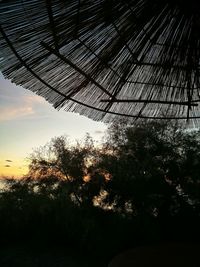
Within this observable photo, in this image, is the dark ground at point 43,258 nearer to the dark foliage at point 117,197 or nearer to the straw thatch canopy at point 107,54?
the dark foliage at point 117,197

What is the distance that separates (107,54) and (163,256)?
68.0 inches

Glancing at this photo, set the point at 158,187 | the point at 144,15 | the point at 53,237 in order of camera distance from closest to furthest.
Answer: the point at 144,15
the point at 158,187
the point at 53,237

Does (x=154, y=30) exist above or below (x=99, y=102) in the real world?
above

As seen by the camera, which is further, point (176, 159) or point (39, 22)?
point (176, 159)

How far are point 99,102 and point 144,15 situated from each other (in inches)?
19.9

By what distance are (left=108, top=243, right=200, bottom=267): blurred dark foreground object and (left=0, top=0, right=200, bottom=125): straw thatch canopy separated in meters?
1.17

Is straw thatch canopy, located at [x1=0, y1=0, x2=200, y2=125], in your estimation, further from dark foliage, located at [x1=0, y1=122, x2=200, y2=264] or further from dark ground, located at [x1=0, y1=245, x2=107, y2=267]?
dark ground, located at [x1=0, y1=245, x2=107, y2=267]

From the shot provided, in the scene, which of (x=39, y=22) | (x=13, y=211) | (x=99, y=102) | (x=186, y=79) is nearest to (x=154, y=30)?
(x=186, y=79)

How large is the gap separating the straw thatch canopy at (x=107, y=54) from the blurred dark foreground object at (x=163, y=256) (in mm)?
1166

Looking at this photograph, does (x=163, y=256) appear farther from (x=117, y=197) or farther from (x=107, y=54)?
(x=117, y=197)

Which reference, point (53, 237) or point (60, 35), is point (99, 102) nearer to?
point (60, 35)

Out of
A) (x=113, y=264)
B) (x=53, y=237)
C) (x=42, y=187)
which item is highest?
(x=42, y=187)

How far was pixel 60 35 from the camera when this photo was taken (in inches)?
53.7

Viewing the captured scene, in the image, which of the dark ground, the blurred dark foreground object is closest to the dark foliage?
the dark ground
